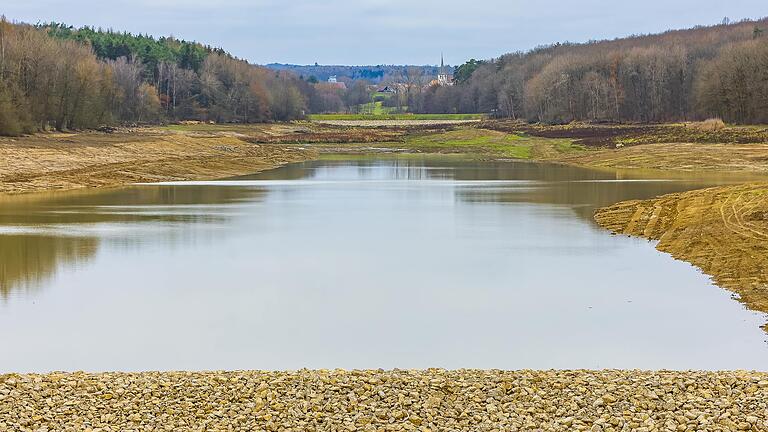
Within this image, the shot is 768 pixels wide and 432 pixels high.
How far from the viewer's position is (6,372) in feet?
38.0

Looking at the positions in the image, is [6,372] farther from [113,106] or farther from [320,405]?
[113,106]

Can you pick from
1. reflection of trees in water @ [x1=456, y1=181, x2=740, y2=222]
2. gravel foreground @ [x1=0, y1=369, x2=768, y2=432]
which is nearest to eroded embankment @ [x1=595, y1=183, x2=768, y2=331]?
reflection of trees in water @ [x1=456, y1=181, x2=740, y2=222]

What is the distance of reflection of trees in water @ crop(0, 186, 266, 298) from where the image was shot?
2058 cm

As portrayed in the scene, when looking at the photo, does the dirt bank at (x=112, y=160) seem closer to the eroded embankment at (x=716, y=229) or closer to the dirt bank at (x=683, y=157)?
the dirt bank at (x=683, y=157)

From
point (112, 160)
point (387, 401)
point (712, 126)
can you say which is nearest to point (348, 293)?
point (387, 401)

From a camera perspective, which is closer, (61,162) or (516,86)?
(61,162)

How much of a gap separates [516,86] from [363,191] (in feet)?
358

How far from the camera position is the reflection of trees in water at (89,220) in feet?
67.5

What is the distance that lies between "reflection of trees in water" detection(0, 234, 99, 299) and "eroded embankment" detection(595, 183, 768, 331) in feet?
42.7

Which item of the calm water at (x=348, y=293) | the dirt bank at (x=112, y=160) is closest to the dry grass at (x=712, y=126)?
the dirt bank at (x=112, y=160)

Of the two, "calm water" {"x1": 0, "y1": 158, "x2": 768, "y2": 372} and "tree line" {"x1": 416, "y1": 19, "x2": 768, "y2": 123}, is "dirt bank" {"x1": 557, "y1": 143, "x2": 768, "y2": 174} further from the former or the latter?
"calm water" {"x1": 0, "y1": 158, "x2": 768, "y2": 372}

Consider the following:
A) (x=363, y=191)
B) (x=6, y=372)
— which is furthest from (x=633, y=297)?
(x=363, y=191)

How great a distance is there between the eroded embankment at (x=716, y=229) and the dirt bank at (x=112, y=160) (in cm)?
2394

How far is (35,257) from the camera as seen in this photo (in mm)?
21344
